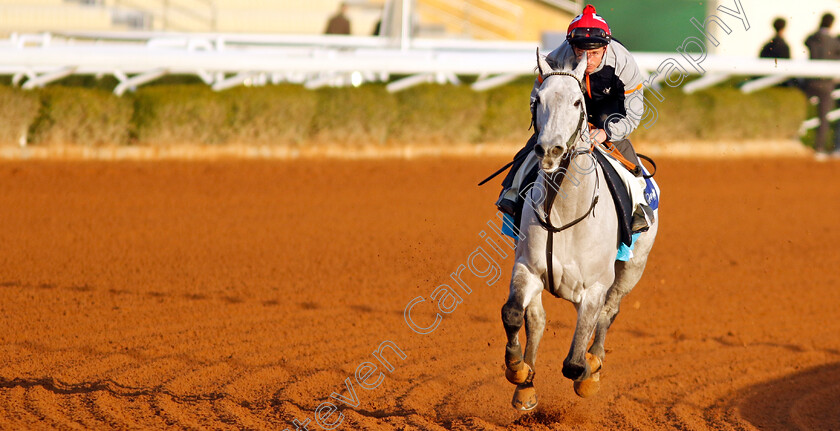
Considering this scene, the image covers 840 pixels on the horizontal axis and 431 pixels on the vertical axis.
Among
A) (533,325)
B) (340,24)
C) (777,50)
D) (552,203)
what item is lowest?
(533,325)

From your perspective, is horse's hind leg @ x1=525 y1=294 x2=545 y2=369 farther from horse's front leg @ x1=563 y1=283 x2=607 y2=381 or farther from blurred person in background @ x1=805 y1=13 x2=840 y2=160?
blurred person in background @ x1=805 y1=13 x2=840 y2=160

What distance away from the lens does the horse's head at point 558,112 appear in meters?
Answer: 4.00

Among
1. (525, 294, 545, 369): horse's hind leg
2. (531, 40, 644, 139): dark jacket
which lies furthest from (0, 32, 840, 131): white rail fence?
(525, 294, 545, 369): horse's hind leg

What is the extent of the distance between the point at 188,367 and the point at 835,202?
1096 centimetres

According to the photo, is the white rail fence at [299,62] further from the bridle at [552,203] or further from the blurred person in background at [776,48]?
the bridle at [552,203]

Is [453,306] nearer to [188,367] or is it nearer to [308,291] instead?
[308,291]

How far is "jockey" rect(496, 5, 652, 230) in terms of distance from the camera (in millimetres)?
4637

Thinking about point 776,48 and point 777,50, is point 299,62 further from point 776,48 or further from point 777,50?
point 777,50

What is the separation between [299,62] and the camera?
1465 cm

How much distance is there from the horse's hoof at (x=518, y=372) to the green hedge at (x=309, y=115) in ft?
32.5

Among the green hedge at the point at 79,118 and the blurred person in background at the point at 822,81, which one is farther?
the blurred person in background at the point at 822,81

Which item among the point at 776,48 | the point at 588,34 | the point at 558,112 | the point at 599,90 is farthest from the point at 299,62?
the point at 558,112

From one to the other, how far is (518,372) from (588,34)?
1918 millimetres


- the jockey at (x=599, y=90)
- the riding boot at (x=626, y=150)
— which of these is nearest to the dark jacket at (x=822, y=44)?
the riding boot at (x=626, y=150)
